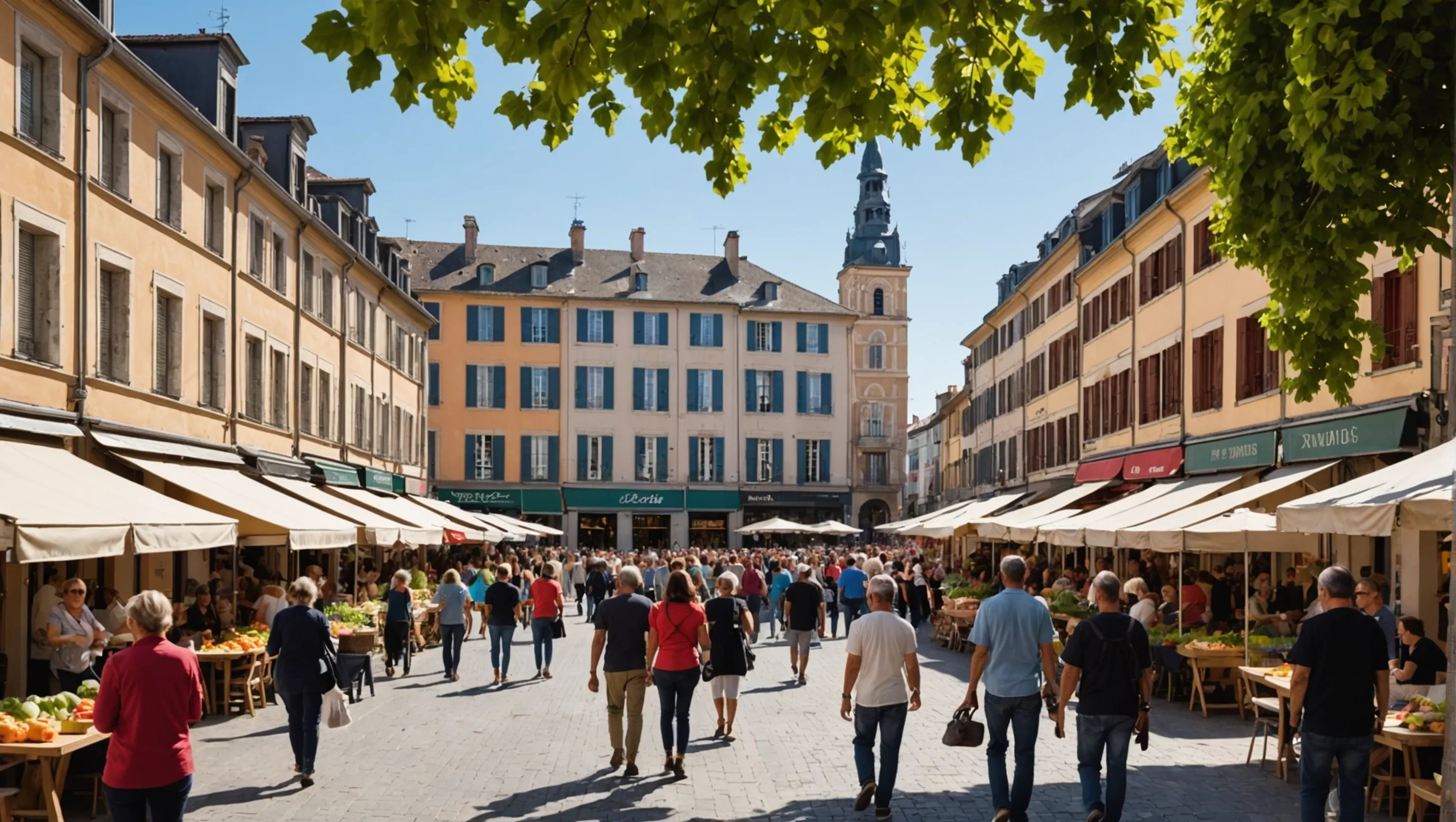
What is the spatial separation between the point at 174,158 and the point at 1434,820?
1886 cm

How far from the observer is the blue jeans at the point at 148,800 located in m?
7.23

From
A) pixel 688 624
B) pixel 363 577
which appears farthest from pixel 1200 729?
pixel 363 577

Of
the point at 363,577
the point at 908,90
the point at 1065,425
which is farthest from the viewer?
the point at 1065,425

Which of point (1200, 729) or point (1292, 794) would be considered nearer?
point (1292, 794)

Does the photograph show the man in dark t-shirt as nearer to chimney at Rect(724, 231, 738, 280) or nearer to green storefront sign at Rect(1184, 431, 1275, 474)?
green storefront sign at Rect(1184, 431, 1275, 474)

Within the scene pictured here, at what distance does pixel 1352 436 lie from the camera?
781 inches

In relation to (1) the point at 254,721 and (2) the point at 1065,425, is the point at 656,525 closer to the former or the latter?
(2) the point at 1065,425

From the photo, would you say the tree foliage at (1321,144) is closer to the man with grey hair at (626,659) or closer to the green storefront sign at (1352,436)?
the man with grey hair at (626,659)

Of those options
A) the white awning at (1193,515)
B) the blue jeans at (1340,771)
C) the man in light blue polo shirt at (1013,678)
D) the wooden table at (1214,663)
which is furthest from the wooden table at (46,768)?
the white awning at (1193,515)

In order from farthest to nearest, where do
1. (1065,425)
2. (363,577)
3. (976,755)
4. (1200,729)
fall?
(1065,425) → (363,577) → (1200,729) → (976,755)

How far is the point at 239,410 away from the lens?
82.1ft

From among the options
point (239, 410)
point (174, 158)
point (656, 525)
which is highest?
point (174, 158)

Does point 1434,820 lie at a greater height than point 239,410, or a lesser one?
lesser

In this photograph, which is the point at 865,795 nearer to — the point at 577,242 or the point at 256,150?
the point at 256,150
